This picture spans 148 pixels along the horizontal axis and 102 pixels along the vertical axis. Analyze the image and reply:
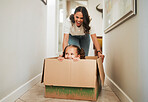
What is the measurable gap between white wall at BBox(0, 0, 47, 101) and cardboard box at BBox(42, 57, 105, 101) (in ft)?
0.93

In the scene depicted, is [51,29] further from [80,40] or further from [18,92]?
[18,92]

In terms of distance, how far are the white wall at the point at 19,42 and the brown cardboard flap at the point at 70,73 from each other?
285mm

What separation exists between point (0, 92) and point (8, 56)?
0.28 m

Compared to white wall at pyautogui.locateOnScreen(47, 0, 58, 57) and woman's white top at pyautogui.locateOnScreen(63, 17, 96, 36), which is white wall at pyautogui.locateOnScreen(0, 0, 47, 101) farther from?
woman's white top at pyautogui.locateOnScreen(63, 17, 96, 36)

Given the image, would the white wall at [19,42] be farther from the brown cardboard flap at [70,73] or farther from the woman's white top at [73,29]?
the woman's white top at [73,29]

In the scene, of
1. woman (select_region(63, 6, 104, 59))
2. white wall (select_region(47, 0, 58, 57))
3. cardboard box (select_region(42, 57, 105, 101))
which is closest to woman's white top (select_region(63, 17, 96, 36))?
woman (select_region(63, 6, 104, 59))

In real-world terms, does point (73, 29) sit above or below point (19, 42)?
above

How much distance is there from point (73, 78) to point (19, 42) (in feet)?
2.07

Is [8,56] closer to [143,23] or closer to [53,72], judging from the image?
[53,72]

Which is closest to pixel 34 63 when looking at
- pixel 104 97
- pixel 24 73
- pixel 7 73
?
pixel 24 73

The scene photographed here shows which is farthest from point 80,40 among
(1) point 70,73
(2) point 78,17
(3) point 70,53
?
(1) point 70,73

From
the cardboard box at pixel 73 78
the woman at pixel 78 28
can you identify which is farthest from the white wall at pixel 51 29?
the cardboard box at pixel 73 78

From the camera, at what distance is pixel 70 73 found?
3.72 ft

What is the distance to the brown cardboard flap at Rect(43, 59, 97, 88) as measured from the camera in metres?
1.11
